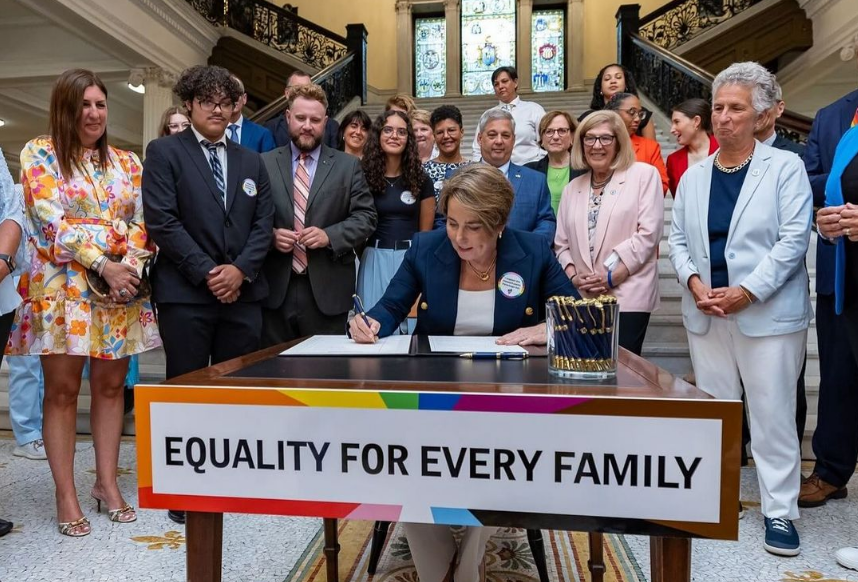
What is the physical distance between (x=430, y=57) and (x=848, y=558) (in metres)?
12.5

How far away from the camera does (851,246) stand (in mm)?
2004

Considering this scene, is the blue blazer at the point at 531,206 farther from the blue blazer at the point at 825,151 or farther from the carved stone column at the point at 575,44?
the carved stone column at the point at 575,44

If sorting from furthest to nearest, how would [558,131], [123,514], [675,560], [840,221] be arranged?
[558,131], [123,514], [840,221], [675,560]

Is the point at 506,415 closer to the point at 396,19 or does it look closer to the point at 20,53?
the point at 20,53

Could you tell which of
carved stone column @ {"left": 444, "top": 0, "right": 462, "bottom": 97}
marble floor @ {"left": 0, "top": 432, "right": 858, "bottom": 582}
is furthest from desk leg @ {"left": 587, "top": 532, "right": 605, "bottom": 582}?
carved stone column @ {"left": 444, "top": 0, "right": 462, "bottom": 97}

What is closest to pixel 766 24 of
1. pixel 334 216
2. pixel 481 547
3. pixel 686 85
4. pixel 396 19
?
pixel 686 85

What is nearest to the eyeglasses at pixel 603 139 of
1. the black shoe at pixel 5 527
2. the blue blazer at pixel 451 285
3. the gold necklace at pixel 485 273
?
the blue blazer at pixel 451 285

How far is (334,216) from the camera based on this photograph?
2.65m

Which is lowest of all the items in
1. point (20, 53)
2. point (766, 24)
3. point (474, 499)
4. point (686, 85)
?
point (474, 499)

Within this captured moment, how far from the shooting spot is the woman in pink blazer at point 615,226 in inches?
102

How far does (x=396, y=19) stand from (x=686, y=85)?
298 inches

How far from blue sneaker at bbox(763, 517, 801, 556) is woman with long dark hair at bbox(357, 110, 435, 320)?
66.1 inches

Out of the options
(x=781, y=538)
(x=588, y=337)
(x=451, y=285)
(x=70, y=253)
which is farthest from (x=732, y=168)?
(x=70, y=253)

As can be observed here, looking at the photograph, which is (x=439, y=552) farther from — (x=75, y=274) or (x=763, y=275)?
(x=75, y=274)
